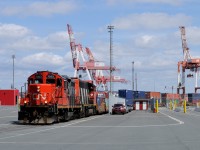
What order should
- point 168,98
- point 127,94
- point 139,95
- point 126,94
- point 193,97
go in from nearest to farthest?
point 126,94, point 127,94, point 139,95, point 168,98, point 193,97

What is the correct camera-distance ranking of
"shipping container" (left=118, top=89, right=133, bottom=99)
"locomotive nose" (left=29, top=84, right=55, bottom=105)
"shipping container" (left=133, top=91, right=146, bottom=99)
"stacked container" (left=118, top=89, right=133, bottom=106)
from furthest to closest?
"shipping container" (left=133, top=91, right=146, bottom=99) < "shipping container" (left=118, top=89, right=133, bottom=99) < "stacked container" (left=118, top=89, right=133, bottom=106) < "locomotive nose" (left=29, top=84, right=55, bottom=105)

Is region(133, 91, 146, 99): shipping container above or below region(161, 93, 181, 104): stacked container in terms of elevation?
above

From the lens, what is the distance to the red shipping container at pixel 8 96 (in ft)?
340

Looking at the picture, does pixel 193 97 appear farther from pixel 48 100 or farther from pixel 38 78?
pixel 48 100

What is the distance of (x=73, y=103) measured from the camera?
40188mm

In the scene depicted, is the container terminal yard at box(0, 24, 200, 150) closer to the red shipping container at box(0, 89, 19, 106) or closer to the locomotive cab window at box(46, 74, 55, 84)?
the locomotive cab window at box(46, 74, 55, 84)

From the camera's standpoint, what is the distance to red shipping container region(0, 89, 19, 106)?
104 m

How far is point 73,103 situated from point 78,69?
74167mm

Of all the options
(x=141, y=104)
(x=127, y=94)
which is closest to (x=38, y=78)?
(x=127, y=94)

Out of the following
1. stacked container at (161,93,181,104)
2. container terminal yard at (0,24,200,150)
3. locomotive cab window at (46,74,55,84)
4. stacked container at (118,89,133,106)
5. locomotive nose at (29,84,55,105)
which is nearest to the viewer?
container terminal yard at (0,24,200,150)

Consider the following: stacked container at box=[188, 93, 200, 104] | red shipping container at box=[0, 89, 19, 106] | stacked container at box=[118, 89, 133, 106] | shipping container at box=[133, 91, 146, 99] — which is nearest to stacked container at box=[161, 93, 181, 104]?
stacked container at box=[188, 93, 200, 104]

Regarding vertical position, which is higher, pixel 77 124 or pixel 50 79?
pixel 50 79

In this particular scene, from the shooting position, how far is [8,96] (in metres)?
105

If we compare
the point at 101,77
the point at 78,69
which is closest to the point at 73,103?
the point at 78,69
